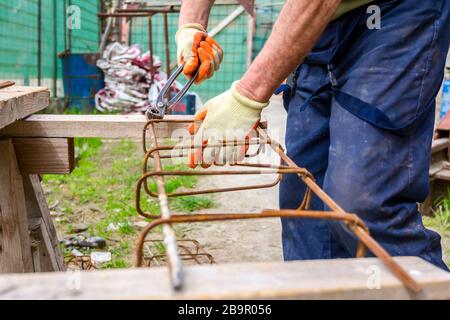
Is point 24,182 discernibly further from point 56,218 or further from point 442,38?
point 56,218

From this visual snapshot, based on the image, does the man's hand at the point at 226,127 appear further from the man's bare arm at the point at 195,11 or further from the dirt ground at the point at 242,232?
the dirt ground at the point at 242,232

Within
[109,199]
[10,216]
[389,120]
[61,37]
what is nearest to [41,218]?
[10,216]

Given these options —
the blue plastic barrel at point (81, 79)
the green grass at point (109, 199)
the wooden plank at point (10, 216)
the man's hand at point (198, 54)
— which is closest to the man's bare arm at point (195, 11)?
the man's hand at point (198, 54)

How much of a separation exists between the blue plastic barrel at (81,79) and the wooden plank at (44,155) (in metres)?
6.39

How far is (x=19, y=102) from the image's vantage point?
1.65 metres

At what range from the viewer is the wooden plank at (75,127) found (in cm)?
178

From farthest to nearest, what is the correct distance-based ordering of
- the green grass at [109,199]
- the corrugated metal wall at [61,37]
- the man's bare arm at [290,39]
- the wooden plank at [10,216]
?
the corrugated metal wall at [61,37], the green grass at [109,199], the wooden plank at [10,216], the man's bare arm at [290,39]

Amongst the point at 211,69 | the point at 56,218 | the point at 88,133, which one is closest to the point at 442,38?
the point at 211,69

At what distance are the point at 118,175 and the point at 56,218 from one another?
1.13 m

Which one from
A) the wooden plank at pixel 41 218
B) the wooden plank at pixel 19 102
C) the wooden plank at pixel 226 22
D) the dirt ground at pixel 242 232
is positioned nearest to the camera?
the wooden plank at pixel 19 102

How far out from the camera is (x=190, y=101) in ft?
25.7

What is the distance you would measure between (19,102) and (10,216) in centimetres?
39

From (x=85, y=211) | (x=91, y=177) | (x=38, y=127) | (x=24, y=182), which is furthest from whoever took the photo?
(x=91, y=177)

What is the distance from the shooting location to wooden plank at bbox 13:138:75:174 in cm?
180
